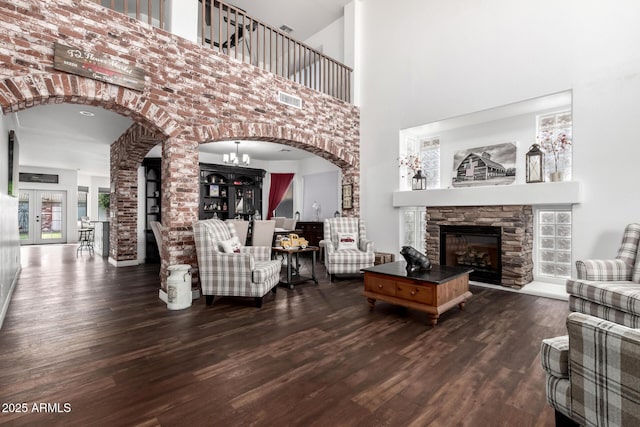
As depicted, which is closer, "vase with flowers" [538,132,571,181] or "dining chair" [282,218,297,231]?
"vase with flowers" [538,132,571,181]

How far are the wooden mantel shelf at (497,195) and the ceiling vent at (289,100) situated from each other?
242 cm

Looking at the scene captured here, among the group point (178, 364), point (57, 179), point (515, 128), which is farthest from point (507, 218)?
point (57, 179)

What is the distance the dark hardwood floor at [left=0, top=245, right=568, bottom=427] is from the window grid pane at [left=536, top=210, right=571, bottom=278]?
0.98 metres

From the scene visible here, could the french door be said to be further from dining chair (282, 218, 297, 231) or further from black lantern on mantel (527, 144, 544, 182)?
black lantern on mantel (527, 144, 544, 182)

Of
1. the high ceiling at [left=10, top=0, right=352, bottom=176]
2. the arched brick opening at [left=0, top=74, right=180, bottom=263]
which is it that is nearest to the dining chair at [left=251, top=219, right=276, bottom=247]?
the arched brick opening at [left=0, top=74, right=180, bottom=263]

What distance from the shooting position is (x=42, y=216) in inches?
448

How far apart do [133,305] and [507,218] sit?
521 cm

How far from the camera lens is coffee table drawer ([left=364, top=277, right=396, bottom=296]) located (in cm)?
340

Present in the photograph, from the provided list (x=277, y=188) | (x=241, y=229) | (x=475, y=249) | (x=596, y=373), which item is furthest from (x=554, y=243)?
(x=277, y=188)

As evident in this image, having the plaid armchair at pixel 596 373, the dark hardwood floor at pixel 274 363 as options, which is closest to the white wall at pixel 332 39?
the dark hardwood floor at pixel 274 363

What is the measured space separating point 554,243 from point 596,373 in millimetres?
4232

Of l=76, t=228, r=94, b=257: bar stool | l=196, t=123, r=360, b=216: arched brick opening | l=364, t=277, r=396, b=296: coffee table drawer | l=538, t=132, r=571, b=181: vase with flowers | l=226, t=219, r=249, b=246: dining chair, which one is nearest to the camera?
l=364, t=277, r=396, b=296: coffee table drawer

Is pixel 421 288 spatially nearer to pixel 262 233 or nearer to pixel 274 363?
pixel 274 363

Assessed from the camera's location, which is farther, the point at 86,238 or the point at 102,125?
the point at 86,238
